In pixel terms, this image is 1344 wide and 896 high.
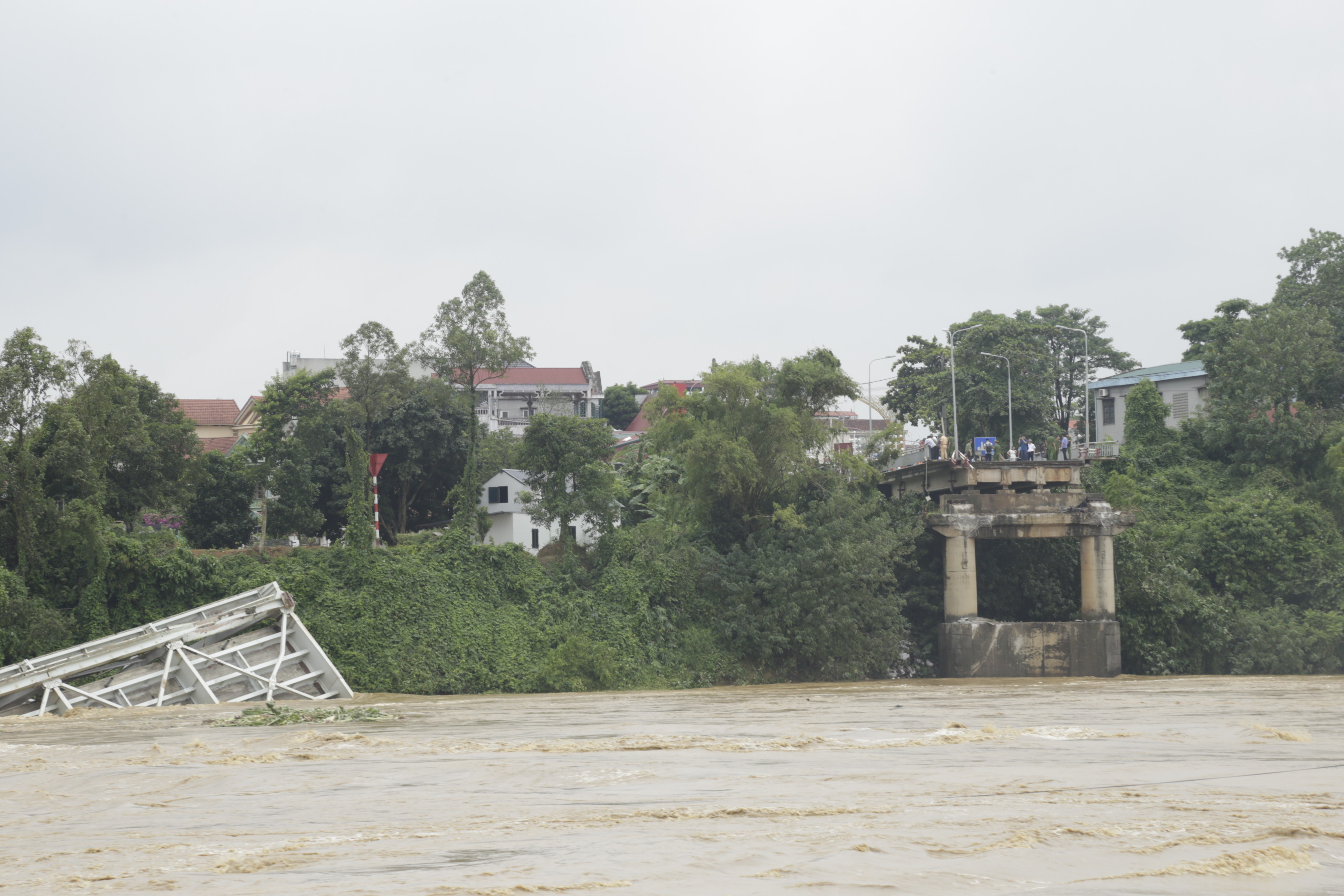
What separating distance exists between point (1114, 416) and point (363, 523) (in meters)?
53.6

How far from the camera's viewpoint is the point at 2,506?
36.7m

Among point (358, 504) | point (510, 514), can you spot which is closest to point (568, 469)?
point (358, 504)

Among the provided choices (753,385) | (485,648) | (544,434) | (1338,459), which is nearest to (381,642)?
(485,648)

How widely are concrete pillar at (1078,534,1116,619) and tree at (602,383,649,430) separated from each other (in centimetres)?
9334

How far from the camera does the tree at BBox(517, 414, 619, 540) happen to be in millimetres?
45375

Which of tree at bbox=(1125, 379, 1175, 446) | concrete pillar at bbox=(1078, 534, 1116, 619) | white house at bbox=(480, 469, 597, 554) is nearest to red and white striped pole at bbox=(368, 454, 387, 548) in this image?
white house at bbox=(480, 469, 597, 554)

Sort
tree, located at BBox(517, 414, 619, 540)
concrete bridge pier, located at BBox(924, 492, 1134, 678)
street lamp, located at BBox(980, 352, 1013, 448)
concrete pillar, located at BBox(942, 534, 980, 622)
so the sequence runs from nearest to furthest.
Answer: concrete bridge pier, located at BBox(924, 492, 1134, 678), concrete pillar, located at BBox(942, 534, 980, 622), tree, located at BBox(517, 414, 619, 540), street lamp, located at BBox(980, 352, 1013, 448)

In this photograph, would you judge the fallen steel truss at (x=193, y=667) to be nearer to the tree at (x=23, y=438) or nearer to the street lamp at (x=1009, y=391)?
the tree at (x=23, y=438)

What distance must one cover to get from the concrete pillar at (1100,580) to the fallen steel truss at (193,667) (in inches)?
1077

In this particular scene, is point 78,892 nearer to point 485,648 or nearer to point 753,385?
point 485,648

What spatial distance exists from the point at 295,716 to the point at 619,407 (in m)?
113

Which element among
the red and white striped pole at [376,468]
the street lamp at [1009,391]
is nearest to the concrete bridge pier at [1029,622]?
the street lamp at [1009,391]

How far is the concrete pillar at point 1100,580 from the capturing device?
4438cm

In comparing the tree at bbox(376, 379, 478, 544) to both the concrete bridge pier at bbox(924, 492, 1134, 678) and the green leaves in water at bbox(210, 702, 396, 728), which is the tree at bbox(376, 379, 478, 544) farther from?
the green leaves in water at bbox(210, 702, 396, 728)
